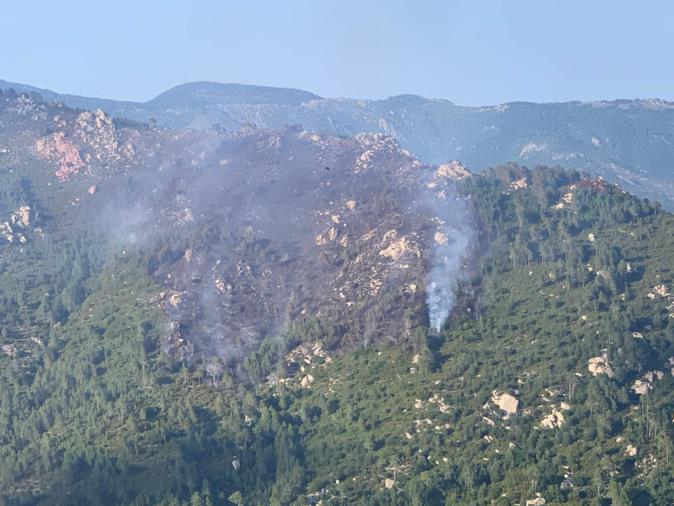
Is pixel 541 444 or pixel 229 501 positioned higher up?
pixel 541 444

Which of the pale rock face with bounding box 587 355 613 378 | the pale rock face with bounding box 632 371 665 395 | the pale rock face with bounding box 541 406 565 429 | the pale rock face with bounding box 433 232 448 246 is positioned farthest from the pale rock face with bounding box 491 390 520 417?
the pale rock face with bounding box 433 232 448 246

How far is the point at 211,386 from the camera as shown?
A: 172000mm

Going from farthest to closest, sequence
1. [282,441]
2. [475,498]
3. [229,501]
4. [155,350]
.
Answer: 1. [155,350]
2. [282,441]
3. [229,501]
4. [475,498]

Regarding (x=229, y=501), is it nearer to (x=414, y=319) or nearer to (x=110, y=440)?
(x=110, y=440)

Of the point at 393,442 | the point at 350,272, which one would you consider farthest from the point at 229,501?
the point at 350,272

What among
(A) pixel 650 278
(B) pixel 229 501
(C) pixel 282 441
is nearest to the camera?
(B) pixel 229 501

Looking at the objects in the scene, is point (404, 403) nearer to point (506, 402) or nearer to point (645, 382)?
point (506, 402)

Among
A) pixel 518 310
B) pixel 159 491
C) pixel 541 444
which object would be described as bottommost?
pixel 159 491

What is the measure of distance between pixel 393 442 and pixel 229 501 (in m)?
20.1

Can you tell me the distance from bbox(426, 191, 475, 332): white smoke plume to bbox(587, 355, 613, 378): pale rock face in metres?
25.8

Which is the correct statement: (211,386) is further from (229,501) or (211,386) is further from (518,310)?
(518,310)

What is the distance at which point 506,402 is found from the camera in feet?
488

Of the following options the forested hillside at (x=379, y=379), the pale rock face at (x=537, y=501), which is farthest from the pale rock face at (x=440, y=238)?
the pale rock face at (x=537, y=501)

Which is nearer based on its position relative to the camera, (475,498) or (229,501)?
(475,498)
